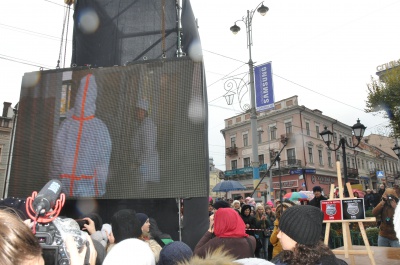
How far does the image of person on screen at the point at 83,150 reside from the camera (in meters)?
4.46

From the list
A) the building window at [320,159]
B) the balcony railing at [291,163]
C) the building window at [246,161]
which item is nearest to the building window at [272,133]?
the balcony railing at [291,163]

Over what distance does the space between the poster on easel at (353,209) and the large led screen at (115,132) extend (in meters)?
2.39

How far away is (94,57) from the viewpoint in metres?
5.96

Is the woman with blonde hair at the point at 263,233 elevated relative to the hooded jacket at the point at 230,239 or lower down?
lower down

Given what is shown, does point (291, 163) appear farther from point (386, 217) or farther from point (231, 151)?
point (386, 217)

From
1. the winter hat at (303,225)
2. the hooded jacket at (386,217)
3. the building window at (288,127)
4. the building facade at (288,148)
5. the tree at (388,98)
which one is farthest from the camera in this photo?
the building window at (288,127)

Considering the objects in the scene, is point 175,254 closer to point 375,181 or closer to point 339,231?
point 339,231

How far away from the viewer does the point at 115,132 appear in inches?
183

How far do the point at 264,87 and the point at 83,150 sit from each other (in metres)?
8.41

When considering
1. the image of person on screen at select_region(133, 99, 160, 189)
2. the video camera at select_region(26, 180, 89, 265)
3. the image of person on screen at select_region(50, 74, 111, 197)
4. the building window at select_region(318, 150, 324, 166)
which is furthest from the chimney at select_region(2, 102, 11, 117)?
the building window at select_region(318, 150, 324, 166)

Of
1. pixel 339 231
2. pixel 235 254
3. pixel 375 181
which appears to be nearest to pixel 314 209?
pixel 235 254

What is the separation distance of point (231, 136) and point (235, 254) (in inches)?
1515

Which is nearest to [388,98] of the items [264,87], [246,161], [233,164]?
[264,87]

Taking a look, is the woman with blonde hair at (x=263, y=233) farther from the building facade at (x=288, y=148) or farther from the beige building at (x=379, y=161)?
the beige building at (x=379, y=161)
